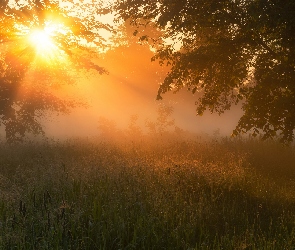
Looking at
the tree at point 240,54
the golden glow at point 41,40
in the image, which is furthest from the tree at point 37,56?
the tree at point 240,54

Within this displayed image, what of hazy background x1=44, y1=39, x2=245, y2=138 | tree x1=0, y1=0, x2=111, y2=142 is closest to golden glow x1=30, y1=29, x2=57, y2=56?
tree x1=0, y1=0, x2=111, y2=142

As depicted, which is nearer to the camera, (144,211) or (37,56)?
(144,211)

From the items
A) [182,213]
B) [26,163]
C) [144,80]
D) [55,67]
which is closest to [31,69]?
[55,67]

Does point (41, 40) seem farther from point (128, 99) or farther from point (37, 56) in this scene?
point (128, 99)

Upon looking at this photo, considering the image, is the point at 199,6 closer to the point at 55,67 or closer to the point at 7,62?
the point at 7,62

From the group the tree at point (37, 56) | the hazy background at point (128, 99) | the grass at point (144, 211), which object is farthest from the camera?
the hazy background at point (128, 99)

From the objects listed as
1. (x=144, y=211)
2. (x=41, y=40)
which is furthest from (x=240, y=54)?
(x=41, y=40)

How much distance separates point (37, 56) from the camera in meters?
19.0

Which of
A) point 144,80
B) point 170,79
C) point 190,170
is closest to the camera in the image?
point 190,170

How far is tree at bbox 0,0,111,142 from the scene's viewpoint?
1773 cm

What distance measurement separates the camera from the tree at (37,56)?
58.2 feet

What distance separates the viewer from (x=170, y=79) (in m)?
9.77

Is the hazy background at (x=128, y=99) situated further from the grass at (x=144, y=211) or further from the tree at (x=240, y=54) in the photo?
the grass at (x=144, y=211)

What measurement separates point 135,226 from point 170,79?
5445 millimetres
